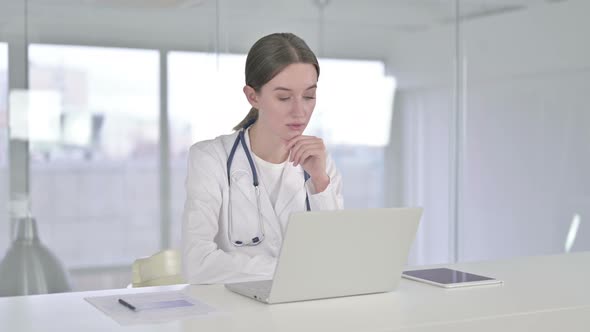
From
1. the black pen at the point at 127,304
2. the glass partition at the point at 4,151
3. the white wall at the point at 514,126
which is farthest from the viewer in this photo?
the white wall at the point at 514,126

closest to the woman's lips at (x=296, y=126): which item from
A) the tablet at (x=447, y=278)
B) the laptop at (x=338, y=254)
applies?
the tablet at (x=447, y=278)

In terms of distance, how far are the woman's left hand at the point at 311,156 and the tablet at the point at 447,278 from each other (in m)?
0.44

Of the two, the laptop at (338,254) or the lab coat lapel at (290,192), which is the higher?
the lab coat lapel at (290,192)

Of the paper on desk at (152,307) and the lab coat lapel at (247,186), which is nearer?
the paper on desk at (152,307)

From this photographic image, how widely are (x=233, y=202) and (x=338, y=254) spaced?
86 centimetres

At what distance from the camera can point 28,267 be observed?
14.1 feet

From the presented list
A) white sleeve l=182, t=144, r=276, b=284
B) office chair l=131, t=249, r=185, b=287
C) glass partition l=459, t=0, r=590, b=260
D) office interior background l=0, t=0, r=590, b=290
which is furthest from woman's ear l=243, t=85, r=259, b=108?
glass partition l=459, t=0, r=590, b=260

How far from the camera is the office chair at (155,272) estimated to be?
2869 millimetres

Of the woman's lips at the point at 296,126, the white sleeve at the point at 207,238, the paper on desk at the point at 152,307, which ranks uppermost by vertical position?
the woman's lips at the point at 296,126

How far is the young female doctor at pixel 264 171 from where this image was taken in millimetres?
2650

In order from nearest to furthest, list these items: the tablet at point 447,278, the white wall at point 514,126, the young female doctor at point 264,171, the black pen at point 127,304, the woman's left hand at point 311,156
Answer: the black pen at point 127,304, the tablet at point 447,278, the woman's left hand at point 311,156, the young female doctor at point 264,171, the white wall at point 514,126

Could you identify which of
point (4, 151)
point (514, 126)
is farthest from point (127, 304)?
point (514, 126)

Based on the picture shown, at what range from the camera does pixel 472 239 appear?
530 centimetres

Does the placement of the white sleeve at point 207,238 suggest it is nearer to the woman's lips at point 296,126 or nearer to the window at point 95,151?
the woman's lips at point 296,126
